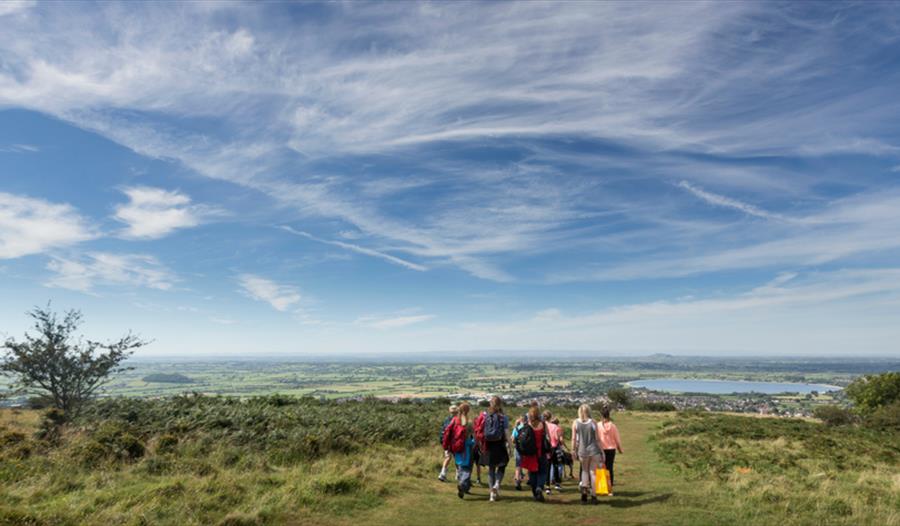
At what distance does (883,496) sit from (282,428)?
1758 centimetres

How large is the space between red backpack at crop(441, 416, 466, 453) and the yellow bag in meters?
3.34

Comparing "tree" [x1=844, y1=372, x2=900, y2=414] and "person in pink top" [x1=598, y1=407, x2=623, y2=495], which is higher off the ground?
"person in pink top" [x1=598, y1=407, x2=623, y2=495]

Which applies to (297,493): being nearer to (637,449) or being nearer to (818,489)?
(818,489)

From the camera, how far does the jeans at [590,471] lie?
11.2 metres

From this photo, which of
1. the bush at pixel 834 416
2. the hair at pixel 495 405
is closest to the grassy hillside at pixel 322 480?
the hair at pixel 495 405

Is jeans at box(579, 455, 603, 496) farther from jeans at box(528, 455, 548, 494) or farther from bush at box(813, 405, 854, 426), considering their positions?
bush at box(813, 405, 854, 426)

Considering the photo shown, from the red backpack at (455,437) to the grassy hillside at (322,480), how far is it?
47.9 inches

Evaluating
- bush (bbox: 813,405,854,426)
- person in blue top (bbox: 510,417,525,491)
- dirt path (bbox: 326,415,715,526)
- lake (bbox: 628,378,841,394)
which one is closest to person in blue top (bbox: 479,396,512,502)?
person in blue top (bbox: 510,417,525,491)

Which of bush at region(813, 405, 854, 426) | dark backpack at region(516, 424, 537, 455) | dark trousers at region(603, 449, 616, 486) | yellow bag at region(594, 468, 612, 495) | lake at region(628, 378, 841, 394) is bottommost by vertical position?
lake at region(628, 378, 841, 394)

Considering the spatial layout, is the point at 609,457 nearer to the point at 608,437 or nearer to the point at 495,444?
the point at 608,437

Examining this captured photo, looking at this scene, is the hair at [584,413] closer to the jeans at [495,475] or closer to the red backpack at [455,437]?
the jeans at [495,475]

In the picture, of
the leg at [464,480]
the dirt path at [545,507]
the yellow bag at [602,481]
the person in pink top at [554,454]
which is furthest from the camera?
the person in pink top at [554,454]

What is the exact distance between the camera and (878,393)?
172ft

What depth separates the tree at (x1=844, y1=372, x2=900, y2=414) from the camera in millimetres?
51531
